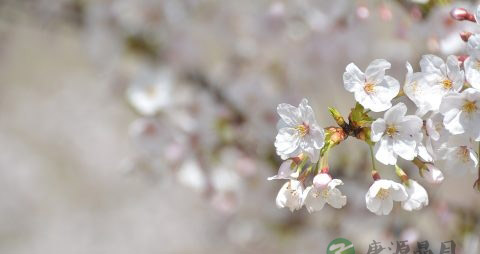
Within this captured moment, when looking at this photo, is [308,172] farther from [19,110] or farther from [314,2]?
[19,110]

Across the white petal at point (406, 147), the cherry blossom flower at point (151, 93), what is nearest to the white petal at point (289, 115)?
the white petal at point (406, 147)

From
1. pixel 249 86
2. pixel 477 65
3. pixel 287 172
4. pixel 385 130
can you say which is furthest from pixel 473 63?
pixel 249 86

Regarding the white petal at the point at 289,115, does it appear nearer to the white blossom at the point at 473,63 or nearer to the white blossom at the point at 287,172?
the white blossom at the point at 287,172

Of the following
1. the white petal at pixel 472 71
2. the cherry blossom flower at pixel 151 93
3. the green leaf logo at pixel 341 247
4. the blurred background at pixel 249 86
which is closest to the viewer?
the white petal at pixel 472 71

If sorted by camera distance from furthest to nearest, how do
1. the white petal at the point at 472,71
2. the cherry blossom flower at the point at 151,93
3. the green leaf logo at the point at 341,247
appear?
the cherry blossom flower at the point at 151,93 → the green leaf logo at the point at 341,247 → the white petal at the point at 472,71

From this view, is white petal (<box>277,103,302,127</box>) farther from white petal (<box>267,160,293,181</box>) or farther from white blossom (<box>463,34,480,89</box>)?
white blossom (<box>463,34,480,89</box>)

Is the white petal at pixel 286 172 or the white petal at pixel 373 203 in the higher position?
the white petal at pixel 286 172

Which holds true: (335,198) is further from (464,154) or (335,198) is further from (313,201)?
(464,154)
